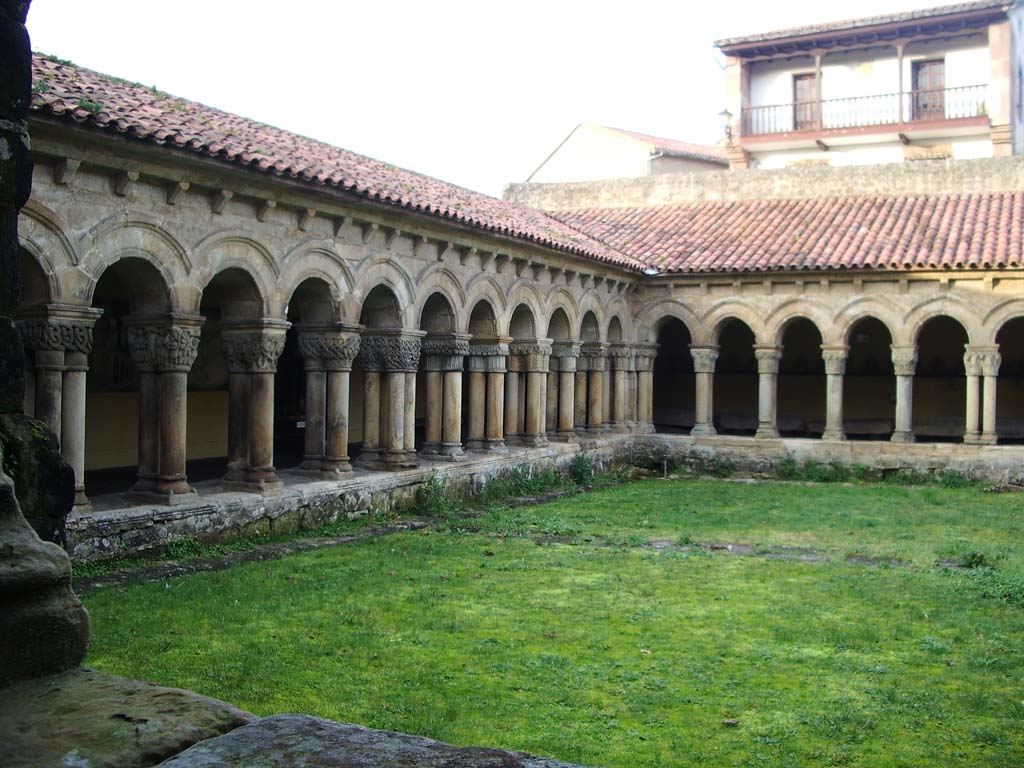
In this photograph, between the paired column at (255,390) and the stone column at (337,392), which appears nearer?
the paired column at (255,390)

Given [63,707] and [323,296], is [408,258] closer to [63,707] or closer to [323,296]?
[323,296]

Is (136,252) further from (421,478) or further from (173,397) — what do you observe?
(421,478)

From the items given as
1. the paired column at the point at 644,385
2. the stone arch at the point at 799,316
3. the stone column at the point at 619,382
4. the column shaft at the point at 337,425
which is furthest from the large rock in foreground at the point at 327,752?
the paired column at the point at 644,385

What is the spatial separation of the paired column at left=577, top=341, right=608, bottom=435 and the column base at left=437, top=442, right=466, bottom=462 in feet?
18.6

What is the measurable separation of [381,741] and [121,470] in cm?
1379

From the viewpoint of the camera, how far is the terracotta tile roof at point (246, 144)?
9.85 m

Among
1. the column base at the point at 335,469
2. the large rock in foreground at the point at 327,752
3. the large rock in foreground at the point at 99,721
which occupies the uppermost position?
the large rock in foreground at the point at 99,721

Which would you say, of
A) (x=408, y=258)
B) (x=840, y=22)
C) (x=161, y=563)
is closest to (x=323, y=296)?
(x=408, y=258)

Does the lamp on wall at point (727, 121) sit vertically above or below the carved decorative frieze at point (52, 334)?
above

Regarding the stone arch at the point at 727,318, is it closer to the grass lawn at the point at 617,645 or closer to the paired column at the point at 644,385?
the paired column at the point at 644,385

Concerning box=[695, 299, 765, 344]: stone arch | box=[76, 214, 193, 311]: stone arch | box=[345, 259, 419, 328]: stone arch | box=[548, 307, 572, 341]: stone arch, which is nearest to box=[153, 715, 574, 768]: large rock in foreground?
box=[76, 214, 193, 311]: stone arch

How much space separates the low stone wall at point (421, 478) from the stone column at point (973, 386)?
0.30m

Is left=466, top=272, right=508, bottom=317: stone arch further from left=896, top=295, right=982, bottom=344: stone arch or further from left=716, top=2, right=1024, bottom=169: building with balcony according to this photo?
left=716, top=2, right=1024, bottom=169: building with balcony

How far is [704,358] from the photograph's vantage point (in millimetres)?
22719
